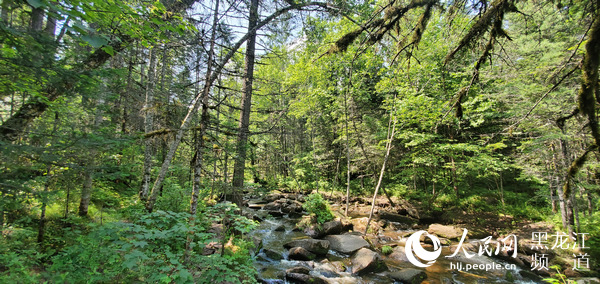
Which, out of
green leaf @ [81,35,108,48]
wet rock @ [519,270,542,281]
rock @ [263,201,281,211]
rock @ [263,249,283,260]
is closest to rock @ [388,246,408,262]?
wet rock @ [519,270,542,281]

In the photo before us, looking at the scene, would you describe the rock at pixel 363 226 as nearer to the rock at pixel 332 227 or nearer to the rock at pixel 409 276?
the rock at pixel 332 227

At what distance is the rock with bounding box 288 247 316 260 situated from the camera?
7.99 m

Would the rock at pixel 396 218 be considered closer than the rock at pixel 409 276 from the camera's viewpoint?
No

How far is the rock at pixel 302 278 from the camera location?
623 cm

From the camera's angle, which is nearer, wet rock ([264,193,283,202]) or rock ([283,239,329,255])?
rock ([283,239,329,255])

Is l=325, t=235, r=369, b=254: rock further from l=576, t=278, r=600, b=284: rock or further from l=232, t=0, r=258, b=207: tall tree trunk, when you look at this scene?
l=576, t=278, r=600, b=284: rock

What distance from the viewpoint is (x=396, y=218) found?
1398 centimetres

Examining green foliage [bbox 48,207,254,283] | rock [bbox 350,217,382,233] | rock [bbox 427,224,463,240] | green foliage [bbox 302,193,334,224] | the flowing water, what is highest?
green foliage [bbox 48,207,254,283]

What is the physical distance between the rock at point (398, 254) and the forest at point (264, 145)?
0.44 ft

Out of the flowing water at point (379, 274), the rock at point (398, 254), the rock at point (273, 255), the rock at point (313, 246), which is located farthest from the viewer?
the rock at point (313, 246)

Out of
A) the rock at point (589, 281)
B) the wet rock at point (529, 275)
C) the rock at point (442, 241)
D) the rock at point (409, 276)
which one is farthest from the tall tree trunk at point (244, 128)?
the rock at point (589, 281)

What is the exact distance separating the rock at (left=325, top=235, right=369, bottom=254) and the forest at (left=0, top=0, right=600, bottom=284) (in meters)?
0.08

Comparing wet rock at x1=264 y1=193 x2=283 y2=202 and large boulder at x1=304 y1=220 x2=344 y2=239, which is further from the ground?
large boulder at x1=304 y1=220 x2=344 y2=239

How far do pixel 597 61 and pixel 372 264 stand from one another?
7.18 m
